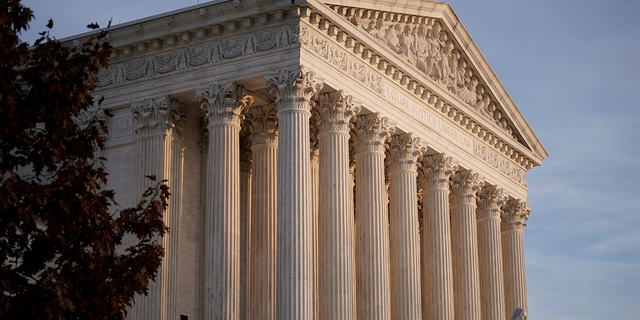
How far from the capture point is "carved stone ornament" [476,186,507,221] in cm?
5090

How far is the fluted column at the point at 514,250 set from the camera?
53.3 metres

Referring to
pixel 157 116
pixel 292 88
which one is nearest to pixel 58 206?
pixel 292 88

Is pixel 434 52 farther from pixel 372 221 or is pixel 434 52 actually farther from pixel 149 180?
pixel 149 180

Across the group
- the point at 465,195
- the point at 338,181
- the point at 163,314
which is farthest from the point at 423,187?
the point at 163,314

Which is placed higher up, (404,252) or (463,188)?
(463,188)

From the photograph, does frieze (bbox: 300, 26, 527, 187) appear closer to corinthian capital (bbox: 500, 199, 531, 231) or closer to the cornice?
the cornice

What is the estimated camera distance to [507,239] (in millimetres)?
54375

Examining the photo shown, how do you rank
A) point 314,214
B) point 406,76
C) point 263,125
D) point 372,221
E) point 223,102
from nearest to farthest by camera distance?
point 223,102 < point 372,221 < point 263,125 < point 406,76 < point 314,214

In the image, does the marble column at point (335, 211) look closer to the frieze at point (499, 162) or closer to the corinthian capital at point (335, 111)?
the corinthian capital at point (335, 111)

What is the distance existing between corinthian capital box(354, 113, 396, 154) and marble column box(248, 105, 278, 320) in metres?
3.67

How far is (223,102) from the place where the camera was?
114 feet

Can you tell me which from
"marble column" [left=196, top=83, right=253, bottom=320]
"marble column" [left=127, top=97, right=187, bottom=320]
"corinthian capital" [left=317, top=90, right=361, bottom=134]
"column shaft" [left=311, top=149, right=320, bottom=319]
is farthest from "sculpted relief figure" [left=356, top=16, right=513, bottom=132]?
"marble column" [left=127, top=97, right=187, bottom=320]

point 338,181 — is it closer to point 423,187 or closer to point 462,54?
point 423,187

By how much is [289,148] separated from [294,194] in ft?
5.83
